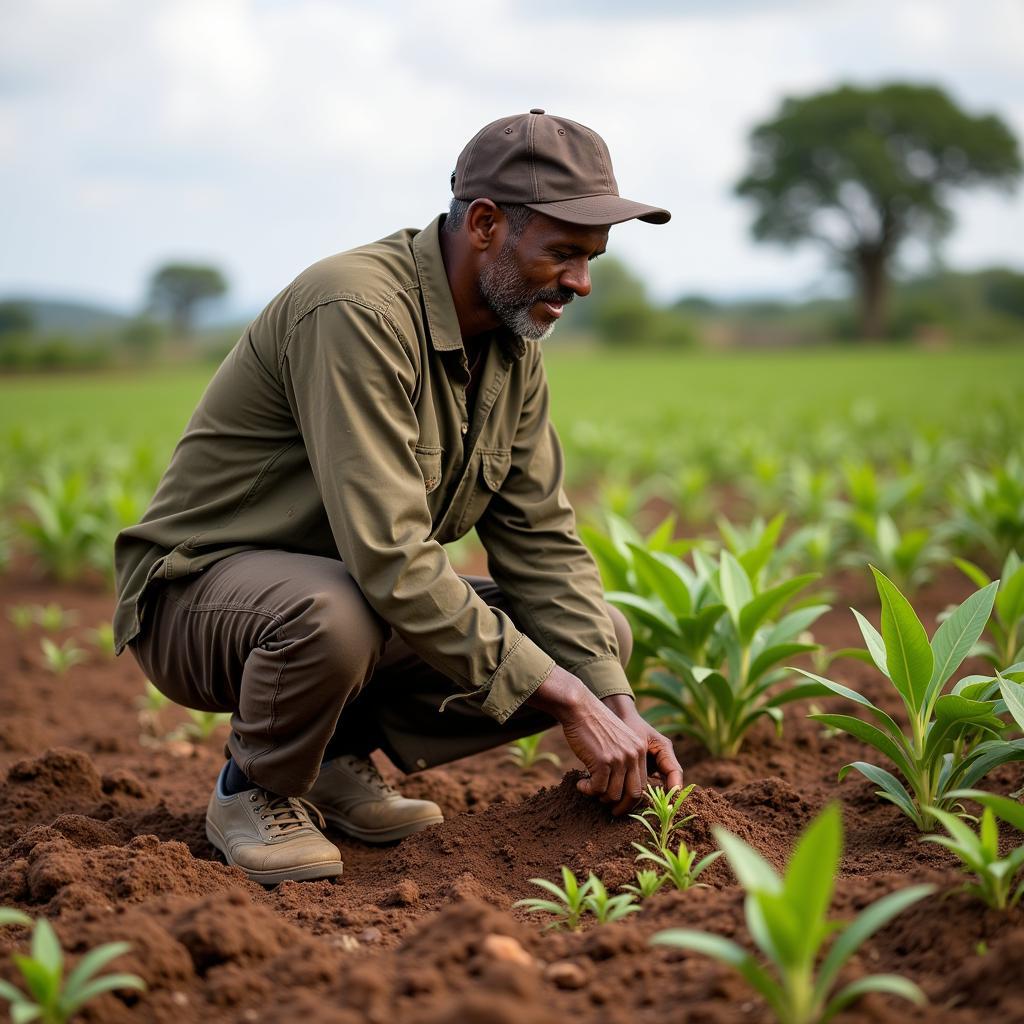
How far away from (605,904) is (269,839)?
3.23 feet

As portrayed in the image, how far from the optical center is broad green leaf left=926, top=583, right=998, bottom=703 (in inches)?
109

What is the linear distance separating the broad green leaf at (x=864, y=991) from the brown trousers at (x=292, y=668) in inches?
45.6

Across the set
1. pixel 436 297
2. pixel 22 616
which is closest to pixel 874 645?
pixel 436 297

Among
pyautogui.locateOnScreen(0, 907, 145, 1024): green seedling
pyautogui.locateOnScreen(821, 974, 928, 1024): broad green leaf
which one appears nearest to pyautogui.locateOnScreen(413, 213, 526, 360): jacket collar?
pyautogui.locateOnScreen(0, 907, 145, 1024): green seedling

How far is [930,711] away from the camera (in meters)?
2.79

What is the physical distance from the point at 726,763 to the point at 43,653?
11.3ft

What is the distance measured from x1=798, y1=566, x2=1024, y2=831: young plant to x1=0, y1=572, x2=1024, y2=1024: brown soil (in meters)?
0.14

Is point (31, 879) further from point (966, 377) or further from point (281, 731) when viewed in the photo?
point (966, 377)

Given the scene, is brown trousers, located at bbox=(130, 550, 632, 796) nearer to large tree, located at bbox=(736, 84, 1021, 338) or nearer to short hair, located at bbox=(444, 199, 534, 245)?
short hair, located at bbox=(444, 199, 534, 245)

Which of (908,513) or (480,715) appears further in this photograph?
(908,513)

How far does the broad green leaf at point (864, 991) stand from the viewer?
1579 mm

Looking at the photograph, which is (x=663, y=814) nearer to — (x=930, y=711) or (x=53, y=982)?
(x=930, y=711)

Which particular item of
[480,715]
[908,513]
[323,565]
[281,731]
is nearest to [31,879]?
[281,731]

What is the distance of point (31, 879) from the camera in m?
2.53
